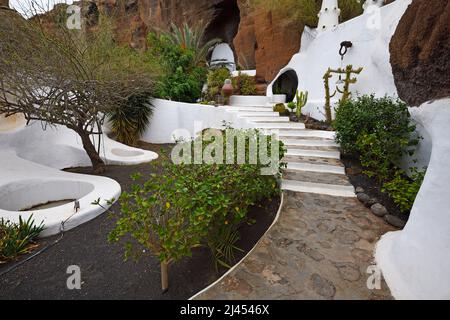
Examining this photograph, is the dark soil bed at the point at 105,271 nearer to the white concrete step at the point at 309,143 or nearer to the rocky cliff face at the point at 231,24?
the white concrete step at the point at 309,143

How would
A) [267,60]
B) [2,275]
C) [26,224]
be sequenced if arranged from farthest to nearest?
[267,60]
[26,224]
[2,275]

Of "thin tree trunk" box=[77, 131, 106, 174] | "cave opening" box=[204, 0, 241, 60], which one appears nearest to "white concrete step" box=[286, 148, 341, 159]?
"thin tree trunk" box=[77, 131, 106, 174]

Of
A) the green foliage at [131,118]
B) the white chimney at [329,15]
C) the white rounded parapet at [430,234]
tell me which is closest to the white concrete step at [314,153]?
the white rounded parapet at [430,234]

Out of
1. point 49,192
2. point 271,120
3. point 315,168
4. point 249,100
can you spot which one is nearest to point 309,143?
point 315,168

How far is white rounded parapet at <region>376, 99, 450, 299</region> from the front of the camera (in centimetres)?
174

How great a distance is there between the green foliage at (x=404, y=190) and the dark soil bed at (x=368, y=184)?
0.26ft

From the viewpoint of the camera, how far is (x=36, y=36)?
4305 mm

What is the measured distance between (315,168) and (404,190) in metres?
1.42

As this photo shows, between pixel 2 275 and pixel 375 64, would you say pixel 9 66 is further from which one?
pixel 375 64

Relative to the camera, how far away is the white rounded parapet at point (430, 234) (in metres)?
1.74

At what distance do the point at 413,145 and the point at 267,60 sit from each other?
776 cm

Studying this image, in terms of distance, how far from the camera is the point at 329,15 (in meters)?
7.14

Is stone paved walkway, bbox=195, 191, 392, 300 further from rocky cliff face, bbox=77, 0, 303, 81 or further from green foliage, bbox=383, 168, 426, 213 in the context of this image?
rocky cliff face, bbox=77, 0, 303, 81
